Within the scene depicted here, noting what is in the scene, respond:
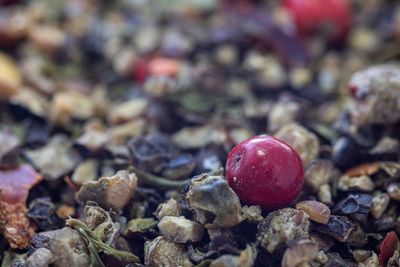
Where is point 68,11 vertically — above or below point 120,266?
above

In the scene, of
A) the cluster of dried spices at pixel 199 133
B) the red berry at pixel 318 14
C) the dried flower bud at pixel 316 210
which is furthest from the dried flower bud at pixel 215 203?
the red berry at pixel 318 14

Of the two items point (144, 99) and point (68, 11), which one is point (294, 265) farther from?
point (68, 11)

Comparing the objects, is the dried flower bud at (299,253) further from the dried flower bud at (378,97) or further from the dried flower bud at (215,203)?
the dried flower bud at (378,97)

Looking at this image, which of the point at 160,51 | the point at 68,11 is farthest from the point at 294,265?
the point at 68,11

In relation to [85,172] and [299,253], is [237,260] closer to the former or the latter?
[299,253]

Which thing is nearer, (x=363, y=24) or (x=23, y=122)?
(x=23, y=122)

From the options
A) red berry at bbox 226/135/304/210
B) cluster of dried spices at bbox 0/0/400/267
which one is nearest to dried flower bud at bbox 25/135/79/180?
cluster of dried spices at bbox 0/0/400/267
